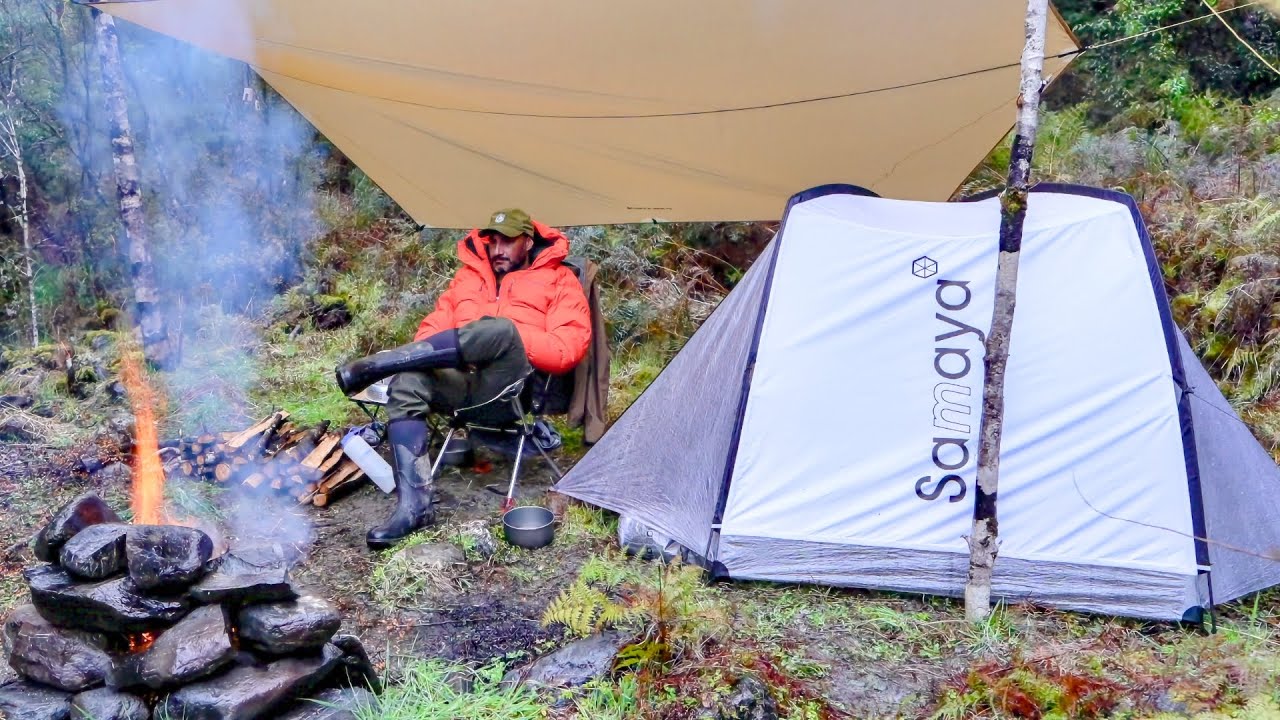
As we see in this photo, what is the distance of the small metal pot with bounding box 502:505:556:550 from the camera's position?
357 centimetres

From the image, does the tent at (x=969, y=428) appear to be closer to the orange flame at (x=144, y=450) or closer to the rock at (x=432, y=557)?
the rock at (x=432, y=557)

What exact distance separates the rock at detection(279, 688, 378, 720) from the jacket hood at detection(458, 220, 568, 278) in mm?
2229

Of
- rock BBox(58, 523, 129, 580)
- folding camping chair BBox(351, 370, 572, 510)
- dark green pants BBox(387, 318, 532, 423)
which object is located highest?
dark green pants BBox(387, 318, 532, 423)

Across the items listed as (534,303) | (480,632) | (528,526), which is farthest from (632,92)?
(480,632)

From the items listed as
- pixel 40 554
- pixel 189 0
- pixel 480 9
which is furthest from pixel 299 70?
pixel 40 554

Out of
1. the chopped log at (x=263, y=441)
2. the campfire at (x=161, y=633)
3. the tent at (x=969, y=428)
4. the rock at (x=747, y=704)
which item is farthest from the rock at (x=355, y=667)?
the chopped log at (x=263, y=441)

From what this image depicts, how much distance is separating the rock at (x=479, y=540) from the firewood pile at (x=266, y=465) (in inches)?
35.0

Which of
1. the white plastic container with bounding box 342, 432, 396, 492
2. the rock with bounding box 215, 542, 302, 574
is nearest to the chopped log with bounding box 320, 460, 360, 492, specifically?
the white plastic container with bounding box 342, 432, 396, 492

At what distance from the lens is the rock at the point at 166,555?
2.28 meters

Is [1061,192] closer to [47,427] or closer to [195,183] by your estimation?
[47,427]

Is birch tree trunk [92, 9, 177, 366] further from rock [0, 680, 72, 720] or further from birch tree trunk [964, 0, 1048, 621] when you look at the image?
birch tree trunk [964, 0, 1048, 621]

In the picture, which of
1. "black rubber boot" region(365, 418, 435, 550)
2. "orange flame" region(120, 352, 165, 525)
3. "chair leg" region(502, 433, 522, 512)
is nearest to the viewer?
"orange flame" region(120, 352, 165, 525)

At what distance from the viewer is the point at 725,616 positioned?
113 inches

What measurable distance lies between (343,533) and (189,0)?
7.06 ft
